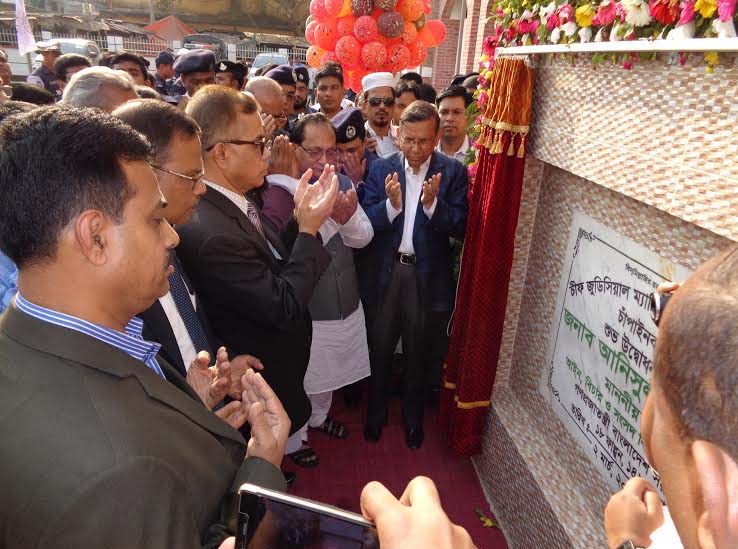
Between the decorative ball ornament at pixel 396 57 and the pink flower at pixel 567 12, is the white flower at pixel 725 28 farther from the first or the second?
the decorative ball ornament at pixel 396 57

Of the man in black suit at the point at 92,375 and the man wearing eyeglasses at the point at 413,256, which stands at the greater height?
the man in black suit at the point at 92,375

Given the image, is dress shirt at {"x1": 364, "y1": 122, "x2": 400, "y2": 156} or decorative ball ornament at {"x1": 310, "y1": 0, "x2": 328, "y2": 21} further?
decorative ball ornament at {"x1": 310, "y1": 0, "x2": 328, "y2": 21}

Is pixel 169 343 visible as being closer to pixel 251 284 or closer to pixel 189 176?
pixel 251 284

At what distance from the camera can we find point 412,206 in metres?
3.17

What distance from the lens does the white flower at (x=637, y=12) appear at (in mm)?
1539

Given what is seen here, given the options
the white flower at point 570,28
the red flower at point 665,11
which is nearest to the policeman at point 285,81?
the white flower at point 570,28

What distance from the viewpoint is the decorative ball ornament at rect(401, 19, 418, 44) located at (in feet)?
20.1

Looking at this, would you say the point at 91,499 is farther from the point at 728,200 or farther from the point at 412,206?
the point at 412,206

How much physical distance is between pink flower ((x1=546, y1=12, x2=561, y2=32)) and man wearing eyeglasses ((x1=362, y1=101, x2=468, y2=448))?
111 centimetres

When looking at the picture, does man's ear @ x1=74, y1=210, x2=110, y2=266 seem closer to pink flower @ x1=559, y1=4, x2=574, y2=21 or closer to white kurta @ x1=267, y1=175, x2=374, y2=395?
pink flower @ x1=559, y1=4, x2=574, y2=21

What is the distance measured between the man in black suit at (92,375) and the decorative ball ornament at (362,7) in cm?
529

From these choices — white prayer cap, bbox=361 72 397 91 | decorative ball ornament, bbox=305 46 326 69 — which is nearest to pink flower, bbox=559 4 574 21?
white prayer cap, bbox=361 72 397 91

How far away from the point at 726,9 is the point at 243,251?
5.45ft

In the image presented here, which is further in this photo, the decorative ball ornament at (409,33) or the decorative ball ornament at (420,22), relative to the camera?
the decorative ball ornament at (420,22)
